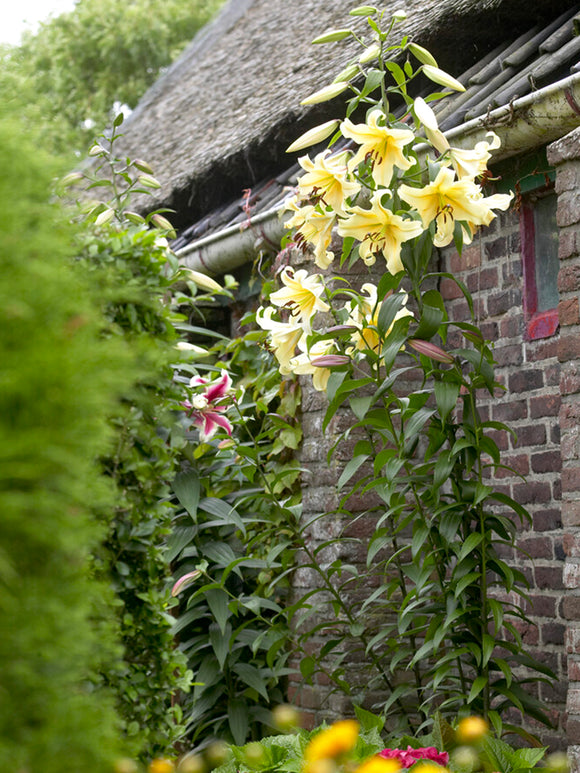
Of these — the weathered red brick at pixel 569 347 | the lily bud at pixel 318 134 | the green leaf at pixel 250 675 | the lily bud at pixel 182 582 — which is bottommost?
the green leaf at pixel 250 675

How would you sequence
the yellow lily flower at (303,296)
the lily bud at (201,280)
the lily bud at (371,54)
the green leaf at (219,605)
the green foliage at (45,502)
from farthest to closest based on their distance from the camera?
the lily bud at (201,280) → the green leaf at (219,605) → the yellow lily flower at (303,296) → the lily bud at (371,54) → the green foliage at (45,502)

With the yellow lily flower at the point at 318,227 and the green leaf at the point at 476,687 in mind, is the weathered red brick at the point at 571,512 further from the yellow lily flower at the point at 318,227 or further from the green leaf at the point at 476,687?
the yellow lily flower at the point at 318,227

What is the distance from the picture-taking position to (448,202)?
9.06ft

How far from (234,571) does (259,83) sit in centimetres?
356

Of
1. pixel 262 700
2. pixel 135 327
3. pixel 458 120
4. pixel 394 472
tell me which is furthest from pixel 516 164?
pixel 262 700

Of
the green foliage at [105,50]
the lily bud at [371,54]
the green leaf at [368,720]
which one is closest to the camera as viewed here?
the green leaf at [368,720]

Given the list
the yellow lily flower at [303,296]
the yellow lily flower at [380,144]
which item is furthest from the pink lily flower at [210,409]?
the yellow lily flower at [380,144]

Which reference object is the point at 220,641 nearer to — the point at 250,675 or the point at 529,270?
the point at 250,675

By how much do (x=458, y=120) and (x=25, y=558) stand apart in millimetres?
2872

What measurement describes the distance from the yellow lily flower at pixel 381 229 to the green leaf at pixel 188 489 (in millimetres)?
1258

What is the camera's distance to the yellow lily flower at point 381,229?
2752 mm

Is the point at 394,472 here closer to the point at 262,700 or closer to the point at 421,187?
the point at 421,187

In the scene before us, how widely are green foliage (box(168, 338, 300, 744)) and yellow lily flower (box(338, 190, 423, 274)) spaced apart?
3.20 feet

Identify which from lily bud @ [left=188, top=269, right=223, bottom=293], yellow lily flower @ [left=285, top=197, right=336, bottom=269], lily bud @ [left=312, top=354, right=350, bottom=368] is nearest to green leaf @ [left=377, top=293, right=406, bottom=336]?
lily bud @ [left=312, top=354, right=350, bottom=368]
